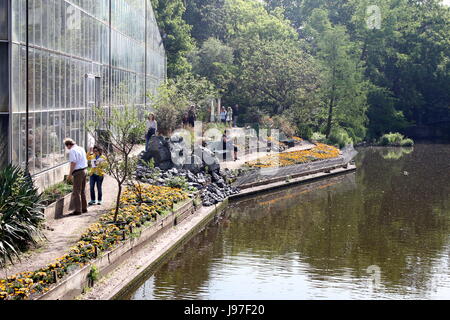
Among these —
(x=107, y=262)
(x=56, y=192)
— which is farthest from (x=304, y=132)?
(x=107, y=262)

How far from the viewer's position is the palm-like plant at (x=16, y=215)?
13500mm

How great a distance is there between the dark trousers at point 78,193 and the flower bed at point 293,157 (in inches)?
549

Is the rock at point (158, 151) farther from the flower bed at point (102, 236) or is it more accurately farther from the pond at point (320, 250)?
the flower bed at point (102, 236)

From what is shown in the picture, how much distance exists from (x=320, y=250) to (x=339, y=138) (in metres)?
35.8

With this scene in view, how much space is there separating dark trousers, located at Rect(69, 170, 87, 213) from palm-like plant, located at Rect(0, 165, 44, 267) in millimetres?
1538

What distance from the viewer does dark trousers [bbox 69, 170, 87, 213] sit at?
56.7 feet

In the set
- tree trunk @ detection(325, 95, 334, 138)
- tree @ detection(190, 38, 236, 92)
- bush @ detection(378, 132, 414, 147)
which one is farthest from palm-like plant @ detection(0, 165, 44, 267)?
bush @ detection(378, 132, 414, 147)

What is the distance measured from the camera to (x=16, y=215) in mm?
14398

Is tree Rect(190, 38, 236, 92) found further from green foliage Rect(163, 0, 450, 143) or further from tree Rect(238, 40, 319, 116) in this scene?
tree Rect(238, 40, 319, 116)

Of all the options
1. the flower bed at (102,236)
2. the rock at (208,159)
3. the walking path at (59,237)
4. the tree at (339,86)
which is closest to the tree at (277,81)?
the tree at (339,86)

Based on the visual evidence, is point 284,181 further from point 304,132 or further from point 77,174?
point 304,132

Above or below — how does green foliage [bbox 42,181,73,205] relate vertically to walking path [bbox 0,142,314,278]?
above

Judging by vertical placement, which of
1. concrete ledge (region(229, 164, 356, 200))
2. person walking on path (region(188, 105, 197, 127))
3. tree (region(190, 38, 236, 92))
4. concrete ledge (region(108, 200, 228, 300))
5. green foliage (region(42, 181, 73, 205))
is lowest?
concrete ledge (region(108, 200, 228, 300))
